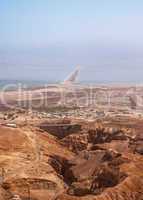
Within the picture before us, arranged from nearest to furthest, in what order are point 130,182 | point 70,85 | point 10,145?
1. point 130,182
2. point 10,145
3. point 70,85

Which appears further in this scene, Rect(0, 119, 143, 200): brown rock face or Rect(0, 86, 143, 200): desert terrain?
Rect(0, 86, 143, 200): desert terrain

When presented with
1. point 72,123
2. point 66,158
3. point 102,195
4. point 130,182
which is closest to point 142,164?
point 130,182

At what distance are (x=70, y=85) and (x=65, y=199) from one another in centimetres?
12012

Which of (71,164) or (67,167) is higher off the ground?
(71,164)

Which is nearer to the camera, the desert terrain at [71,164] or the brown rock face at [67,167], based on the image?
the brown rock face at [67,167]

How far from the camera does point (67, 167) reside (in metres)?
33.7

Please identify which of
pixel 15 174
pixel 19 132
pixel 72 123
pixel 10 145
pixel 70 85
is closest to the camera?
pixel 15 174

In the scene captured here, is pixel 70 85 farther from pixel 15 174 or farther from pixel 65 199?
pixel 65 199

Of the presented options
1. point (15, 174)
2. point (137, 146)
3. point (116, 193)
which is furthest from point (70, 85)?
point (116, 193)

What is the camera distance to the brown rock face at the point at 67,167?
21.4 meters

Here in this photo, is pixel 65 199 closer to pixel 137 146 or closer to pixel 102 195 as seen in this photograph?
pixel 102 195

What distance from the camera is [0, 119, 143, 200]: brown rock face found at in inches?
843

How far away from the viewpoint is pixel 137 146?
127 ft

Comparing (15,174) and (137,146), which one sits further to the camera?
(137,146)
